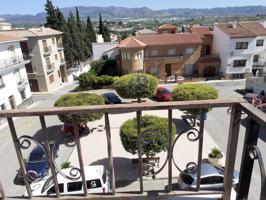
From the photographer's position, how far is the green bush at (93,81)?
1189 inches

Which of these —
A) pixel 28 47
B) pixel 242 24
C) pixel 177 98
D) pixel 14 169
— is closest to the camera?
pixel 14 169

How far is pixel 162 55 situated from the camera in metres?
32.7

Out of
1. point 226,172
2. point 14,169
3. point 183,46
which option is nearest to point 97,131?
point 14,169

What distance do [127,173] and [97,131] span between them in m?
6.33

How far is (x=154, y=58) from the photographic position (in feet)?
106

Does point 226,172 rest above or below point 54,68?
above

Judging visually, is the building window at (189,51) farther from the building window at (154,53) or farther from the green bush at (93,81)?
the green bush at (93,81)

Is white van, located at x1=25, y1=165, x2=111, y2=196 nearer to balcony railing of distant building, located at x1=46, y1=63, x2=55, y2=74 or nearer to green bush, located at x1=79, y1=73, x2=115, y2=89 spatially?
green bush, located at x1=79, y1=73, x2=115, y2=89

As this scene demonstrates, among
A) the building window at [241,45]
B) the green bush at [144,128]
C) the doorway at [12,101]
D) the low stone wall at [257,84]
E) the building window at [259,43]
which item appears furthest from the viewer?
the building window at [259,43]

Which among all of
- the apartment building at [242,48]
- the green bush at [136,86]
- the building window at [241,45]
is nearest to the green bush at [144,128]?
the green bush at [136,86]

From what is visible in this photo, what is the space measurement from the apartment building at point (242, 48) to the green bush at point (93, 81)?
15985 millimetres

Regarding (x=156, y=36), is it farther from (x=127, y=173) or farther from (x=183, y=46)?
(x=127, y=173)

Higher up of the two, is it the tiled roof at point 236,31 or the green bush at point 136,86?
the tiled roof at point 236,31

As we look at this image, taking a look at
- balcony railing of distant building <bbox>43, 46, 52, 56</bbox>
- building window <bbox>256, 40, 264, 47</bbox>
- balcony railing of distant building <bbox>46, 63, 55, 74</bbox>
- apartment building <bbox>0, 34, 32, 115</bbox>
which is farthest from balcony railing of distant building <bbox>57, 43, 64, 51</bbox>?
building window <bbox>256, 40, 264, 47</bbox>
